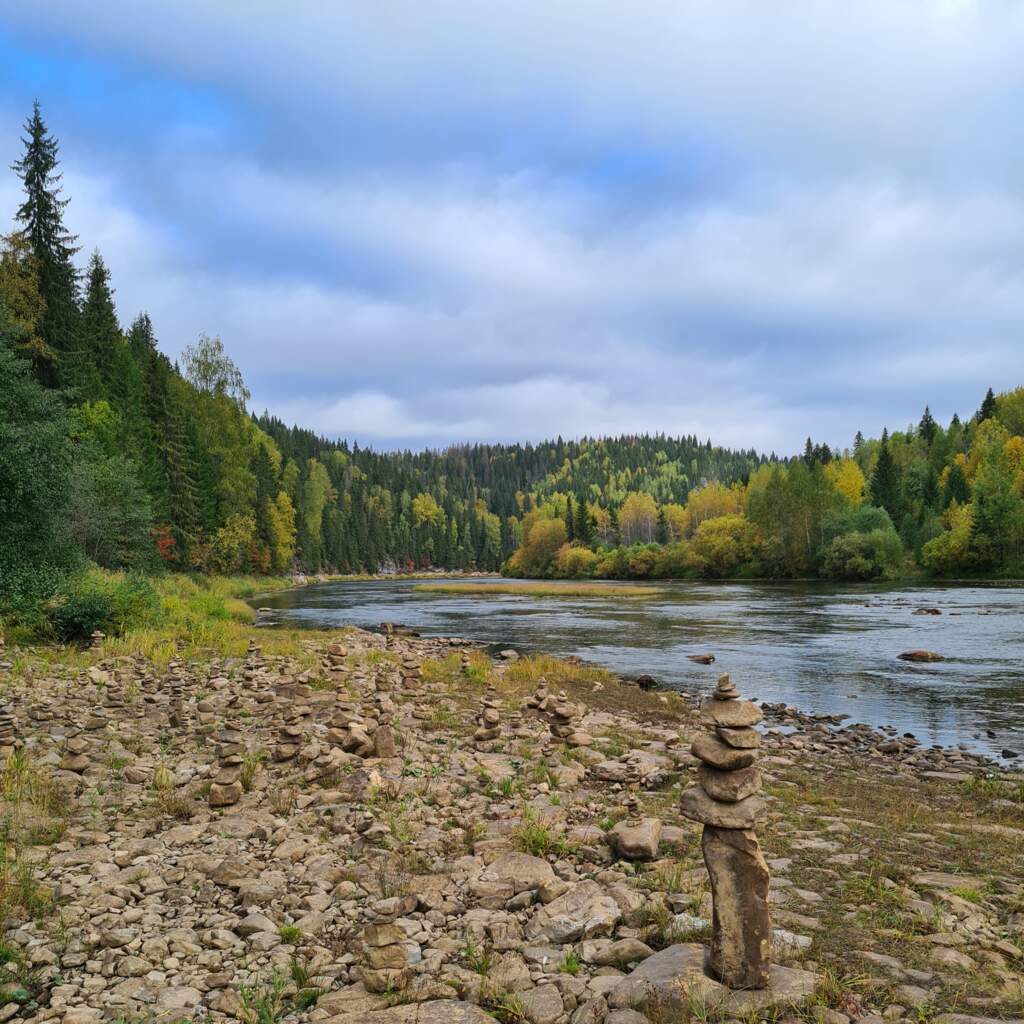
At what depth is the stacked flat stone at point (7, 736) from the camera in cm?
972

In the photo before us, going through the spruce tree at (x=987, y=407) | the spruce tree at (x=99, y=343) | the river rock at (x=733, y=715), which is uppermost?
the spruce tree at (x=987, y=407)

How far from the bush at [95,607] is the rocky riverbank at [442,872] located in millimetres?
7657

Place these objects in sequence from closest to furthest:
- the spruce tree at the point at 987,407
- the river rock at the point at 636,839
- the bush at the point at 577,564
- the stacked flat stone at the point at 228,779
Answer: the river rock at the point at 636,839 < the stacked flat stone at the point at 228,779 < the bush at the point at 577,564 < the spruce tree at the point at 987,407

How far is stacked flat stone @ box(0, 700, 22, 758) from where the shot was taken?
383 inches

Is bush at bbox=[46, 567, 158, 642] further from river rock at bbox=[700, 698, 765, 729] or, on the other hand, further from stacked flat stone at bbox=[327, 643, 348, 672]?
river rock at bbox=[700, 698, 765, 729]

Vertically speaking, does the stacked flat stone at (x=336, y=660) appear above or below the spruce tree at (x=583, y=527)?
below

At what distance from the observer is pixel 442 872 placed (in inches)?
274

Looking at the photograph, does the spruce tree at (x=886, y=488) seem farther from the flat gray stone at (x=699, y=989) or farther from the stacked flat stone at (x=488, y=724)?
the flat gray stone at (x=699, y=989)

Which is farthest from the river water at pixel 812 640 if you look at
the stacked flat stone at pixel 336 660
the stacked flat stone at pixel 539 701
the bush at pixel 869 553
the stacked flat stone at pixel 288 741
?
the bush at pixel 869 553

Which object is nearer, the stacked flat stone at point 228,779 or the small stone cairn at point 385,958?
the small stone cairn at point 385,958

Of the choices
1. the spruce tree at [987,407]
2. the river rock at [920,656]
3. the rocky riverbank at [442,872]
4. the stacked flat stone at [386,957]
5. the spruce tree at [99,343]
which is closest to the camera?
the rocky riverbank at [442,872]

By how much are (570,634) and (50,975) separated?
3352 cm

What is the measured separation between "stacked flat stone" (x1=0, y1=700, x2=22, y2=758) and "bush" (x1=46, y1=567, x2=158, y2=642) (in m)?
9.63

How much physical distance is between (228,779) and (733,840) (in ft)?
22.1
